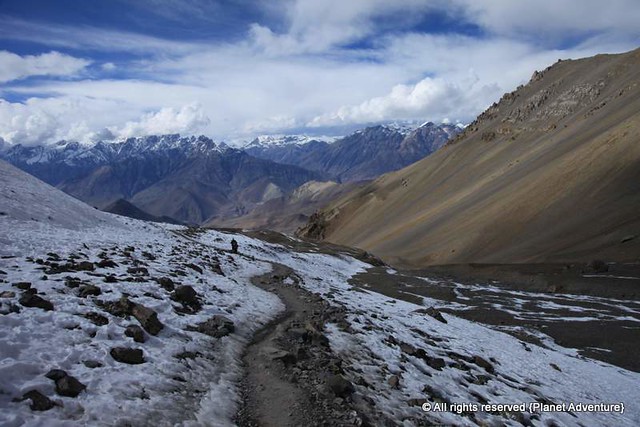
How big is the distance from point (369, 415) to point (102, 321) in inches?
319

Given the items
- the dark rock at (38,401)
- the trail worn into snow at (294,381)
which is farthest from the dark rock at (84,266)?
the dark rock at (38,401)

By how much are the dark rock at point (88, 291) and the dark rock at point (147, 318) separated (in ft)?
5.39

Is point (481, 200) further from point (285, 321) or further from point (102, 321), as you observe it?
point (102, 321)

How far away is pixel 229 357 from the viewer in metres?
13.4

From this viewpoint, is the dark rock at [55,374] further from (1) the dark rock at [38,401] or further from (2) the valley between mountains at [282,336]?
(1) the dark rock at [38,401]

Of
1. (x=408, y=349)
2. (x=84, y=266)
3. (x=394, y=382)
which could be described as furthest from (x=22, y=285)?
(x=408, y=349)

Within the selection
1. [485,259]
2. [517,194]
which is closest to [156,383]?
[485,259]

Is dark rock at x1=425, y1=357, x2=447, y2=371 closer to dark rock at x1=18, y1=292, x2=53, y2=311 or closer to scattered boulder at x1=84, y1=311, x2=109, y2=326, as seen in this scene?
scattered boulder at x1=84, y1=311, x2=109, y2=326

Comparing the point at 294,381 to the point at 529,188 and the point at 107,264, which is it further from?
the point at 529,188

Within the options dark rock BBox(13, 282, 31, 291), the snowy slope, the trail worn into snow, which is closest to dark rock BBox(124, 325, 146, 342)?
the snowy slope

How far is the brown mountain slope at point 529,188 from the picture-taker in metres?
65.8

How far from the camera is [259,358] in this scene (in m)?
13.9

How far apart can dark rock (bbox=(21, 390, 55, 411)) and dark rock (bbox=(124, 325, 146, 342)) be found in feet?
12.6

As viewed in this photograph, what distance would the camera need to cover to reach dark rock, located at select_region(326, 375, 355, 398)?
38.1 feet
